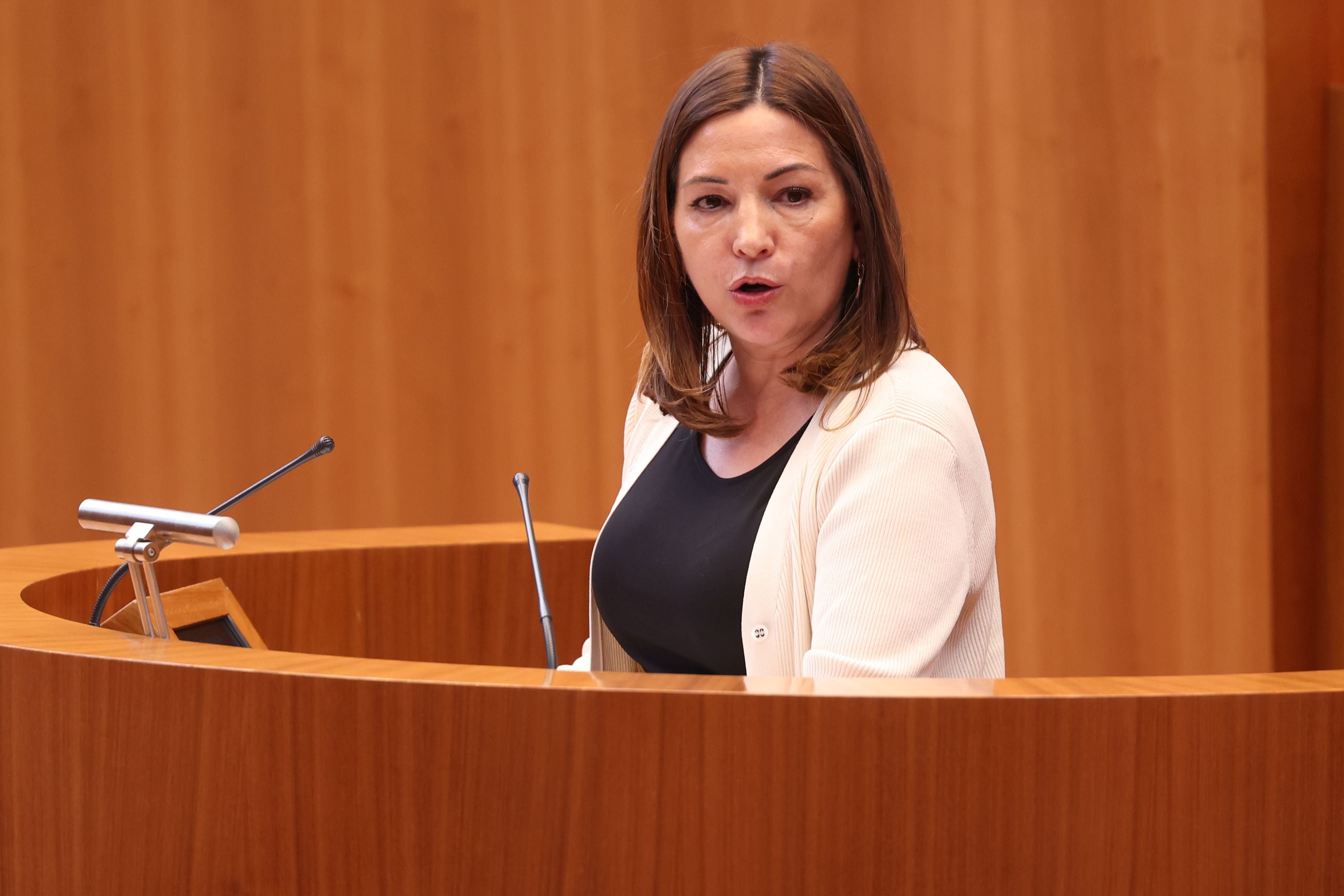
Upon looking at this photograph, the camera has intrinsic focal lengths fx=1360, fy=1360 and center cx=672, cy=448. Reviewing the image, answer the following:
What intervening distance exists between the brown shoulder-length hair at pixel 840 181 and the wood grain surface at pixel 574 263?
165 centimetres

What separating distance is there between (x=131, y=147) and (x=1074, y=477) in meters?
2.07

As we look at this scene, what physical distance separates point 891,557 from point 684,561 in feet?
0.76

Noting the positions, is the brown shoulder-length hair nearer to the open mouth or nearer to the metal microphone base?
the open mouth

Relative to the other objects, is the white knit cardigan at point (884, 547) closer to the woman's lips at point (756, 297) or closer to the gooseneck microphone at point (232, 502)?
the woman's lips at point (756, 297)

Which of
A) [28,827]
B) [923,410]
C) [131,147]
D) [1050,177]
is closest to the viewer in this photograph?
[28,827]

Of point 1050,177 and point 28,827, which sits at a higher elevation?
point 1050,177

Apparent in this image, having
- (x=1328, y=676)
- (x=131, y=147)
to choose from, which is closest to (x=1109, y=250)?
(x=131, y=147)

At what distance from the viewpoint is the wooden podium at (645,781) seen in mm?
678

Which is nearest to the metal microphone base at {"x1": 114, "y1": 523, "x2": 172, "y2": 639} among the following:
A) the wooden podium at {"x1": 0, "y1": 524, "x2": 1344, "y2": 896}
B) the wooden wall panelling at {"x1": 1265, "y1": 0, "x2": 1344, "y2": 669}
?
the wooden podium at {"x1": 0, "y1": 524, "x2": 1344, "y2": 896}

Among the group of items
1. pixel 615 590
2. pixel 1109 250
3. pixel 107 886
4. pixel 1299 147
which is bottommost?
pixel 107 886

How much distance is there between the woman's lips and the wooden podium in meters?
0.44

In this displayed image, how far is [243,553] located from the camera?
1555 mm

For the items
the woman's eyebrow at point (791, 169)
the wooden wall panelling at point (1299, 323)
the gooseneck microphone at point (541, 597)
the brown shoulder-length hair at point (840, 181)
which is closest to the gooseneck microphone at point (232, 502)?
the gooseneck microphone at point (541, 597)

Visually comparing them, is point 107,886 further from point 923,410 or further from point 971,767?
point 923,410
